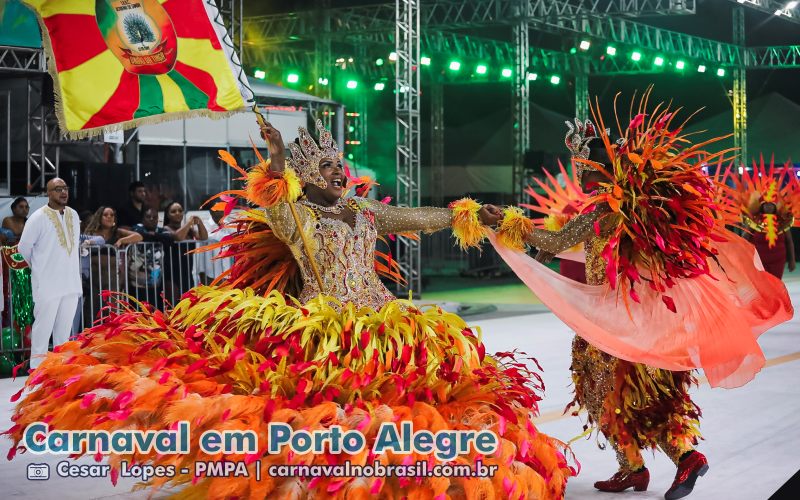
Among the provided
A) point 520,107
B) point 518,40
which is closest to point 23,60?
point 520,107

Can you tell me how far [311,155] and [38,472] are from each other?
234 centimetres

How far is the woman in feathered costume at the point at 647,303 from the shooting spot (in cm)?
499

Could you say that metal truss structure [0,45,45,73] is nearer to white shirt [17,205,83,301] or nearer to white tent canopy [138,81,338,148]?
white tent canopy [138,81,338,148]

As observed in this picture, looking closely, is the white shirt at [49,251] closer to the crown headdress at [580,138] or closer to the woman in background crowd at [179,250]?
the woman in background crowd at [179,250]

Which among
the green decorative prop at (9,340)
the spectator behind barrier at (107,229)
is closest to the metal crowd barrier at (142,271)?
the spectator behind barrier at (107,229)

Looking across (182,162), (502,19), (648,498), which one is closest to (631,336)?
(648,498)

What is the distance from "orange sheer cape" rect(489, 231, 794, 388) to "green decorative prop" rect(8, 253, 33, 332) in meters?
5.35

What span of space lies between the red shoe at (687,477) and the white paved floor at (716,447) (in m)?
0.12

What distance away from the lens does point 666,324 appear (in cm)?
504

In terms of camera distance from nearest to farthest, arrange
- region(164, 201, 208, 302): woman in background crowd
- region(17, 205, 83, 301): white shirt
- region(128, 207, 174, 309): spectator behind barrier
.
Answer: region(17, 205, 83, 301): white shirt → region(128, 207, 174, 309): spectator behind barrier → region(164, 201, 208, 302): woman in background crowd

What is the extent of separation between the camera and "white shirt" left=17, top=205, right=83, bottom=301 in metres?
8.49

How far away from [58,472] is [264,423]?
2137 mm

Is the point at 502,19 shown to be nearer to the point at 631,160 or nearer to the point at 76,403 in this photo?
the point at 631,160

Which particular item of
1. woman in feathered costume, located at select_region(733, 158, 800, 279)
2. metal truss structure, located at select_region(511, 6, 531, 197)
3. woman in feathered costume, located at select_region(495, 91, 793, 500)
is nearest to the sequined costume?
woman in feathered costume, located at select_region(495, 91, 793, 500)
